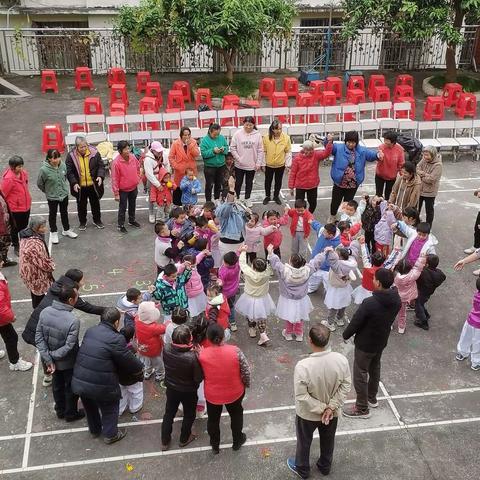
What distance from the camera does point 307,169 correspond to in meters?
10.1

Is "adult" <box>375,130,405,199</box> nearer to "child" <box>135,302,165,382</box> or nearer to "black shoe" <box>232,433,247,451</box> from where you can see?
"child" <box>135,302,165,382</box>

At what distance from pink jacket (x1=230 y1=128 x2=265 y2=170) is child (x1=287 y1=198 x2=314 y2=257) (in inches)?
81.8

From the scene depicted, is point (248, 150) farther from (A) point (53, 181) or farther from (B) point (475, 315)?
(B) point (475, 315)

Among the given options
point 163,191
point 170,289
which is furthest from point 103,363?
point 163,191

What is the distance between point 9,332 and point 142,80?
11574mm

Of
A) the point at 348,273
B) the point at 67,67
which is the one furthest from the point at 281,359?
the point at 67,67

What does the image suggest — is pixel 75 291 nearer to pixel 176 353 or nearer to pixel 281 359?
pixel 176 353

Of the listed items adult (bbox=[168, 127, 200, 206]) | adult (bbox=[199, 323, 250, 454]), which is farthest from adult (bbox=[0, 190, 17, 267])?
adult (bbox=[199, 323, 250, 454])

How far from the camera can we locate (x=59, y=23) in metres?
20.1

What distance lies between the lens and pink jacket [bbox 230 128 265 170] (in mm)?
10602

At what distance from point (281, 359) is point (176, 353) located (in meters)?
2.36

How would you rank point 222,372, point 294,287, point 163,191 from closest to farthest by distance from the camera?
point 222,372 < point 294,287 < point 163,191

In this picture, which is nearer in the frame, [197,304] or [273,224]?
[197,304]

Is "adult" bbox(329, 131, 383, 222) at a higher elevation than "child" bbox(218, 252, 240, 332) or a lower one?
higher
